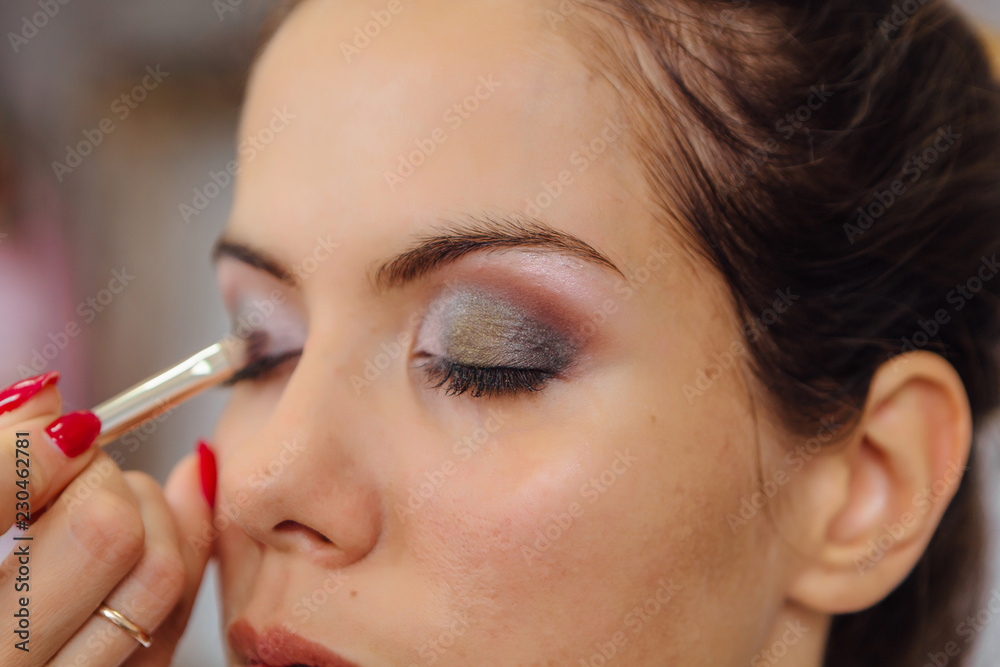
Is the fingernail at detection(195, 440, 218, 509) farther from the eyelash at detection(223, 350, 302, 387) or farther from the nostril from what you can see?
the nostril

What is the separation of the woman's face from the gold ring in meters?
0.08

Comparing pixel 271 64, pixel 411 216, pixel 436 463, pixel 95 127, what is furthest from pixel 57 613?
pixel 95 127

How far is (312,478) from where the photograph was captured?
0.64 meters

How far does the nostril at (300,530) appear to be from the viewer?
0.66 m

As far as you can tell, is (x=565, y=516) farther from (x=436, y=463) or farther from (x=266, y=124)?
(x=266, y=124)

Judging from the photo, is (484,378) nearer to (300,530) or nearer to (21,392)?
(300,530)

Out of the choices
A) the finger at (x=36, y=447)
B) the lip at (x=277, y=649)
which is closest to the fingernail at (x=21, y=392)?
the finger at (x=36, y=447)

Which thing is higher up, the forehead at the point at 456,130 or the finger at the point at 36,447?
the forehead at the point at 456,130

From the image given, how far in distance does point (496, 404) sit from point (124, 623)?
403 millimetres

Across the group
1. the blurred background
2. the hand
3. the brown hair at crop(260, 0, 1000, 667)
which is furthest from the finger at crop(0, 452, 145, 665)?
the blurred background

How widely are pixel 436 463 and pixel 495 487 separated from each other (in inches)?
2.2

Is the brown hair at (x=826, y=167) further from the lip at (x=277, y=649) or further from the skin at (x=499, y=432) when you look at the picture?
the lip at (x=277, y=649)

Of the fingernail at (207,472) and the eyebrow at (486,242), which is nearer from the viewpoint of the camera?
the eyebrow at (486,242)

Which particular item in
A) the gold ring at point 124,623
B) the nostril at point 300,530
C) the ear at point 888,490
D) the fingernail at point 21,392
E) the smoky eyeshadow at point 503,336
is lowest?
the ear at point 888,490
